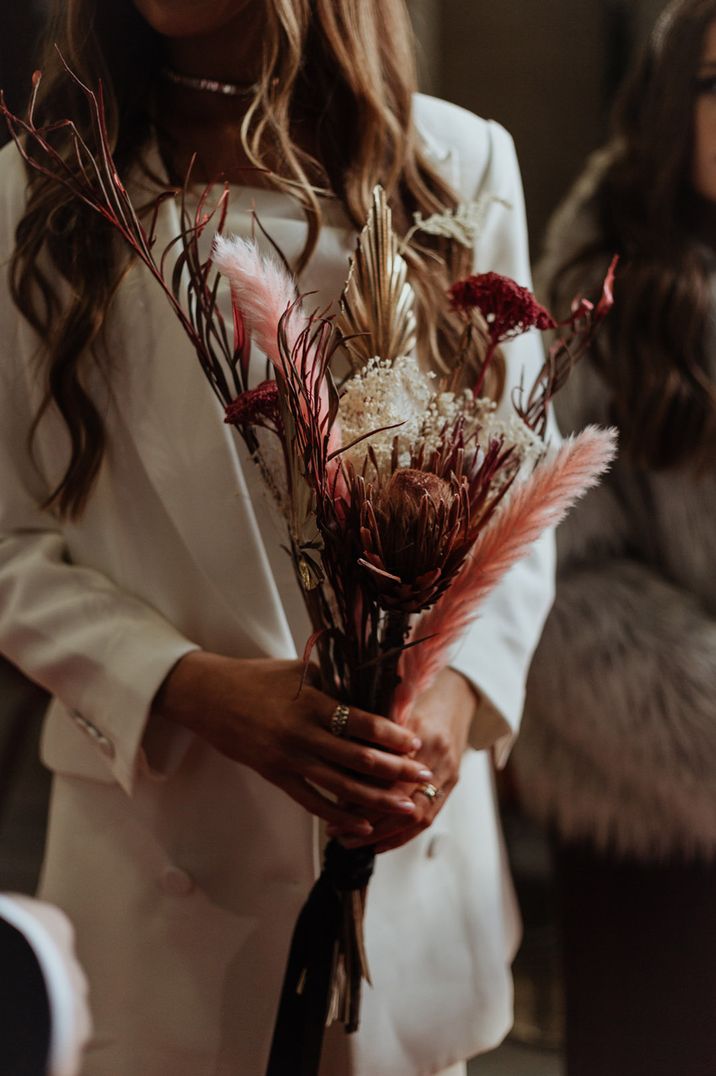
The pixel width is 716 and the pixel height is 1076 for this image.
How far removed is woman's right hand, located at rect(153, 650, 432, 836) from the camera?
2.42ft

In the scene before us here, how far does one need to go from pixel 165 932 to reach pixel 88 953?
0.06m

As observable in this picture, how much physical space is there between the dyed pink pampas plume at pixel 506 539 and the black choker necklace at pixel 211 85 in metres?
0.37

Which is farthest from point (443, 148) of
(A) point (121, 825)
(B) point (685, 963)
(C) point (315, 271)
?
(B) point (685, 963)

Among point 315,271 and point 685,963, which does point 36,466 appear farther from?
point 685,963

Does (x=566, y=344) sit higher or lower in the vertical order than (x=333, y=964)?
higher

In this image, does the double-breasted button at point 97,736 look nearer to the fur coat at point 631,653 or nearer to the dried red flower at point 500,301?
the dried red flower at point 500,301

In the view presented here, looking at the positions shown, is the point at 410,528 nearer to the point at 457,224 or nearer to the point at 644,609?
the point at 457,224

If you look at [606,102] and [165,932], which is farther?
[606,102]

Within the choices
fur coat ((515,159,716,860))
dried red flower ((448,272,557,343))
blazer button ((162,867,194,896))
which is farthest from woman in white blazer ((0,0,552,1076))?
fur coat ((515,159,716,860))

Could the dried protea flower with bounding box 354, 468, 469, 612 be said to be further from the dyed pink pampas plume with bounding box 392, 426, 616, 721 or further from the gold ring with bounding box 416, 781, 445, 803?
the gold ring with bounding box 416, 781, 445, 803

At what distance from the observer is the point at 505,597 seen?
0.93 m

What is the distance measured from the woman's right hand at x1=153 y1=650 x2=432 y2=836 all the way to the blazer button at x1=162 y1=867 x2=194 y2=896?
122 mm

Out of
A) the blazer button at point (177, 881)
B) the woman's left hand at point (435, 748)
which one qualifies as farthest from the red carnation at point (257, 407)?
the blazer button at point (177, 881)

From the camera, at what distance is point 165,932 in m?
0.88
